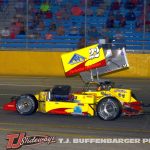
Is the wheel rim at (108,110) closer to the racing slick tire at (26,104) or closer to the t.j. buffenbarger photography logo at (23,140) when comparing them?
the racing slick tire at (26,104)

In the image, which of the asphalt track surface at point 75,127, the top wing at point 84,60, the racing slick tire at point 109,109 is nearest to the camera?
A: the asphalt track surface at point 75,127

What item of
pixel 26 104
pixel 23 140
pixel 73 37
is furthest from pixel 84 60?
pixel 73 37

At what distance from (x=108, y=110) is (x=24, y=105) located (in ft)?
6.20

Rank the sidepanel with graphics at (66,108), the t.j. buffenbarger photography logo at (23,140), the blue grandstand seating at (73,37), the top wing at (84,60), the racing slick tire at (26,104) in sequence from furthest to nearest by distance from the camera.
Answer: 1. the blue grandstand seating at (73,37)
2. the racing slick tire at (26,104)
3. the top wing at (84,60)
4. the sidepanel with graphics at (66,108)
5. the t.j. buffenbarger photography logo at (23,140)

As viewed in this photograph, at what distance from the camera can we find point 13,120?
38.9 ft

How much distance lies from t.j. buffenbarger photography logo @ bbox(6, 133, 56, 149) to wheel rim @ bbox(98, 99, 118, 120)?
82.7 inches

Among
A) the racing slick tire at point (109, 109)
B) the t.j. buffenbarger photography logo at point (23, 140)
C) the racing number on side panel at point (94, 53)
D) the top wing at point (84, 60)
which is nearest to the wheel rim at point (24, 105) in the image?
the top wing at point (84, 60)

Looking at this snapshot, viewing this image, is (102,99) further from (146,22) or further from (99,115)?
(146,22)

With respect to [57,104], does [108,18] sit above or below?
above

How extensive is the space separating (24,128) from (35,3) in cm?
1458

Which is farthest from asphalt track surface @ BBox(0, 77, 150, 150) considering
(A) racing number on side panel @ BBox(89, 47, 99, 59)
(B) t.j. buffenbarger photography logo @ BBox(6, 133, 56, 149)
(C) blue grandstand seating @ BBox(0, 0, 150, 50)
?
(C) blue grandstand seating @ BBox(0, 0, 150, 50)

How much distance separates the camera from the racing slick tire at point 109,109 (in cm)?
1168

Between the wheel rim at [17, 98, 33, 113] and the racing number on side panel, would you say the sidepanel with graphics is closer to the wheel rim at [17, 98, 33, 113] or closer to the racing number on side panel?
the wheel rim at [17, 98, 33, 113]

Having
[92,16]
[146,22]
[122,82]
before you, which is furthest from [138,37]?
[122,82]
